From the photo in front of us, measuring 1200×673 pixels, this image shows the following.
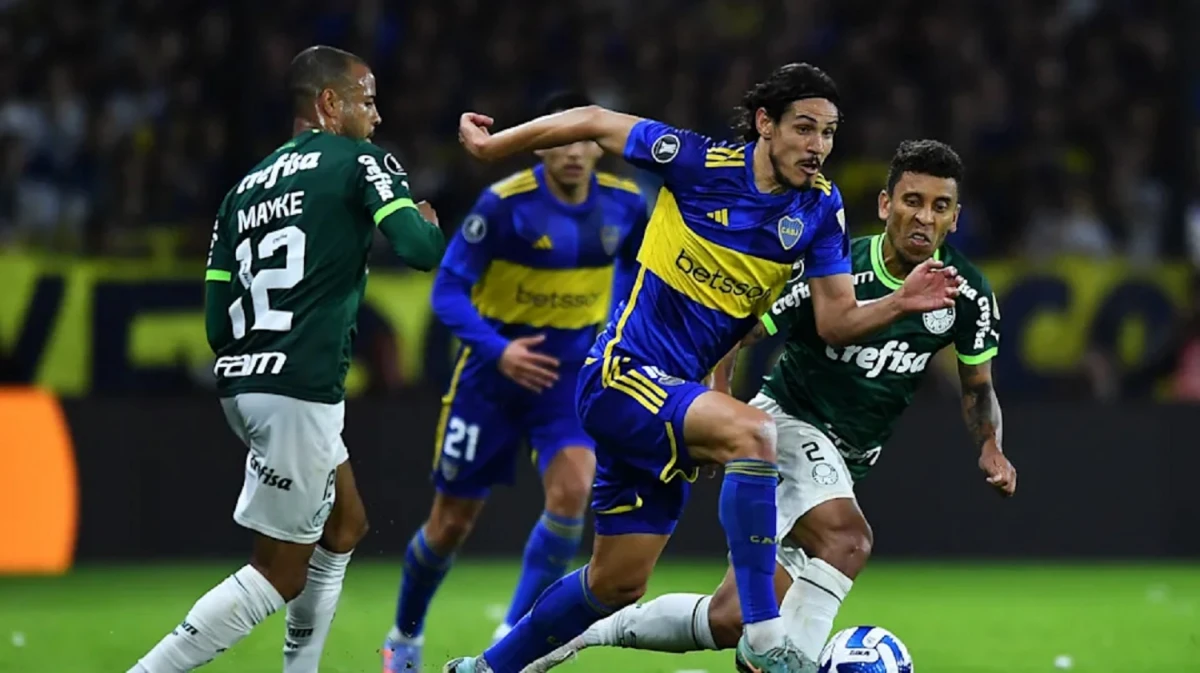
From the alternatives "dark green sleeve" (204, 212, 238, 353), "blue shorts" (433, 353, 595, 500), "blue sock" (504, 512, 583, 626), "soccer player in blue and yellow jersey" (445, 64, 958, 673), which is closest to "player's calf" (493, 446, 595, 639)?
"blue sock" (504, 512, 583, 626)

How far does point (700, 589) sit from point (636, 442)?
17.5ft

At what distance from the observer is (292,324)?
6215 millimetres

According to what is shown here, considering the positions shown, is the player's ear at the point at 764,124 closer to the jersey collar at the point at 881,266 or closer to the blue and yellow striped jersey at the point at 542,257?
the jersey collar at the point at 881,266

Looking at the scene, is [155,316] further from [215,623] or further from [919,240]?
[919,240]

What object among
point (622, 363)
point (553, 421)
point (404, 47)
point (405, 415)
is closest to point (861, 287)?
point (622, 363)

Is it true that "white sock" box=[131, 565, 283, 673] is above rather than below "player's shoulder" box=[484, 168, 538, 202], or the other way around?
below

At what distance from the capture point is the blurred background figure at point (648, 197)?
12305mm

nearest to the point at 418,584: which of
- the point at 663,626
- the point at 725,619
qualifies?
the point at 663,626

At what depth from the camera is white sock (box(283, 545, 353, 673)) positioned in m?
6.57

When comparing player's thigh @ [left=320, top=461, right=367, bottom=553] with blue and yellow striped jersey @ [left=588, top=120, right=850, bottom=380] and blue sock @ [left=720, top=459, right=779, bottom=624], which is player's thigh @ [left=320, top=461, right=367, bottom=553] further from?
blue sock @ [left=720, top=459, right=779, bottom=624]

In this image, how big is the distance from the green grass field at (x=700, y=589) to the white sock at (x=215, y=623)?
5.31ft

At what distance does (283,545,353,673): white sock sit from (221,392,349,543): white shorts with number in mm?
397

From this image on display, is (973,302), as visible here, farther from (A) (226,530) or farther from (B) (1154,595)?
(A) (226,530)

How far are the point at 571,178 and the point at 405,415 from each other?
4586 millimetres
